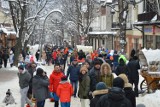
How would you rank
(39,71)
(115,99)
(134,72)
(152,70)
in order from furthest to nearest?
(134,72), (152,70), (39,71), (115,99)

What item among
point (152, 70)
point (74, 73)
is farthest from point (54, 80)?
point (152, 70)

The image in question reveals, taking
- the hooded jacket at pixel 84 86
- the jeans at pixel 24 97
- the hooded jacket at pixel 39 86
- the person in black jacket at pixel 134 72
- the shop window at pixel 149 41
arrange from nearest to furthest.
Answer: the hooded jacket at pixel 39 86 < the hooded jacket at pixel 84 86 < the jeans at pixel 24 97 < the person in black jacket at pixel 134 72 < the shop window at pixel 149 41

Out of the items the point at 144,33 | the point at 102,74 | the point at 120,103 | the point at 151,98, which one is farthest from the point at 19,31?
the point at 120,103

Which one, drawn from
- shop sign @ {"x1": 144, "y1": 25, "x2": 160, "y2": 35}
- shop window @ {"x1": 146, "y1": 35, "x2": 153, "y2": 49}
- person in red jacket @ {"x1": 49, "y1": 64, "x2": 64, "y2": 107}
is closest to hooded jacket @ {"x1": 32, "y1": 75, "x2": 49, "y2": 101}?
person in red jacket @ {"x1": 49, "y1": 64, "x2": 64, "y2": 107}

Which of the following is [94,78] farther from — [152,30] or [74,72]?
[152,30]

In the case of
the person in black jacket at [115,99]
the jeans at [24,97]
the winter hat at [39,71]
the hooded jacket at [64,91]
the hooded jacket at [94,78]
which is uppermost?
the person in black jacket at [115,99]

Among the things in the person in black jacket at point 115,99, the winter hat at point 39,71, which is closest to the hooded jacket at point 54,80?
the winter hat at point 39,71

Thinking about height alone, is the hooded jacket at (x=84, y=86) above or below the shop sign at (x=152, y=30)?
below

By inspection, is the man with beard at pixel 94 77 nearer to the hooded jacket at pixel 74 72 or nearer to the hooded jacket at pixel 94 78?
the hooded jacket at pixel 94 78

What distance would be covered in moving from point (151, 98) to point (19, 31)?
18.5 meters

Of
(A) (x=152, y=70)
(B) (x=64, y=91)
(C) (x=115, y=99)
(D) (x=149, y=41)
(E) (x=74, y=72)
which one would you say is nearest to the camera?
(C) (x=115, y=99)

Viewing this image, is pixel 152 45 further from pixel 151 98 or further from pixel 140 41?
pixel 151 98

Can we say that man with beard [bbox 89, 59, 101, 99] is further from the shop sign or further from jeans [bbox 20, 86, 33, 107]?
the shop sign

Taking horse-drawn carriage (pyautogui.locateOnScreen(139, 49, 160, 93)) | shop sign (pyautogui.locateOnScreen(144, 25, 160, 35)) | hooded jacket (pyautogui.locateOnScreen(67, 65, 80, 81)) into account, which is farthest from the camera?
shop sign (pyautogui.locateOnScreen(144, 25, 160, 35))
